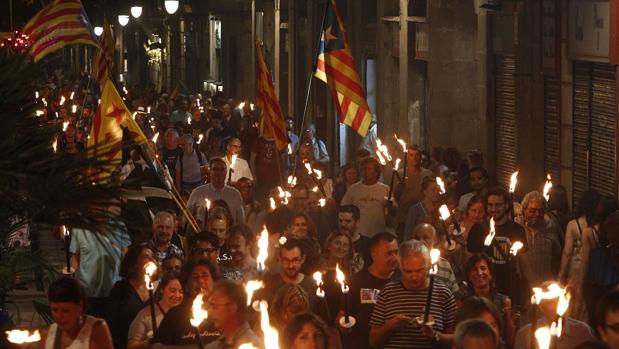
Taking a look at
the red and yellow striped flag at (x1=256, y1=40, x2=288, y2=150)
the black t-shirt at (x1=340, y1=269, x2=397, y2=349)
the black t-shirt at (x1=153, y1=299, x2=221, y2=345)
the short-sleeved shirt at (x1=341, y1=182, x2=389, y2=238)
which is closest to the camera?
the black t-shirt at (x1=153, y1=299, x2=221, y2=345)

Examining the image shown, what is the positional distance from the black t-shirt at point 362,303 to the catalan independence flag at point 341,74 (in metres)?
7.57

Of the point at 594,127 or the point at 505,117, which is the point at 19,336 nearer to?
the point at 594,127

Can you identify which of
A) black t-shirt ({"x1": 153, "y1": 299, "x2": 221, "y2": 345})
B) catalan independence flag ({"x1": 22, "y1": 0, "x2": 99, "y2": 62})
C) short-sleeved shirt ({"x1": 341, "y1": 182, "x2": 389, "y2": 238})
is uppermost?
catalan independence flag ({"x1": 22, "y1": 0, "x2": 99, "y2": 62})

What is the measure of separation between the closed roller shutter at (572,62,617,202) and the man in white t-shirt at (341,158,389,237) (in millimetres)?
3092

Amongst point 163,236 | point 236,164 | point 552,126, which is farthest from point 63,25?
point 552,126

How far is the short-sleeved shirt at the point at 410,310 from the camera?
28.1 ft

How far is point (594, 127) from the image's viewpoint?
59.4 feet

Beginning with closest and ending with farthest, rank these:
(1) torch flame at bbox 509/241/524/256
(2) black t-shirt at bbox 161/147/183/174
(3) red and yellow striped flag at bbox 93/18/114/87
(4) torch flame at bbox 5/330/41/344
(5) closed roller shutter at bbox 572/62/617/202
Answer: (4) torch flame at bbox 5/330/41/344, (1) torch flame at bbox 509/241/524/256, (3) red and yellow striped flag at bbox 93/18/114/87, (5) closed roller shutter at bbox 572/62/617/202, (2) black t-shirt at bbox 161/147/183/174

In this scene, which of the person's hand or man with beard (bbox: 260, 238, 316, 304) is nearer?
the person's hand

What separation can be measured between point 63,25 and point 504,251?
7.29 m

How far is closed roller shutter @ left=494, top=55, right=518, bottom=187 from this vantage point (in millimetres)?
21703

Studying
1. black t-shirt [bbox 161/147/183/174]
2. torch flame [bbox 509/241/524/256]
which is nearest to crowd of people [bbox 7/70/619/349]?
torch flame [bbox 509/241/524/256]

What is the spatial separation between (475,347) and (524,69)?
1404 centimetres

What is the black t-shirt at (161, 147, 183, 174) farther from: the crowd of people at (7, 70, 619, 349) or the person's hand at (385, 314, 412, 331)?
the person's hand at (385, 314, 412, 331)
